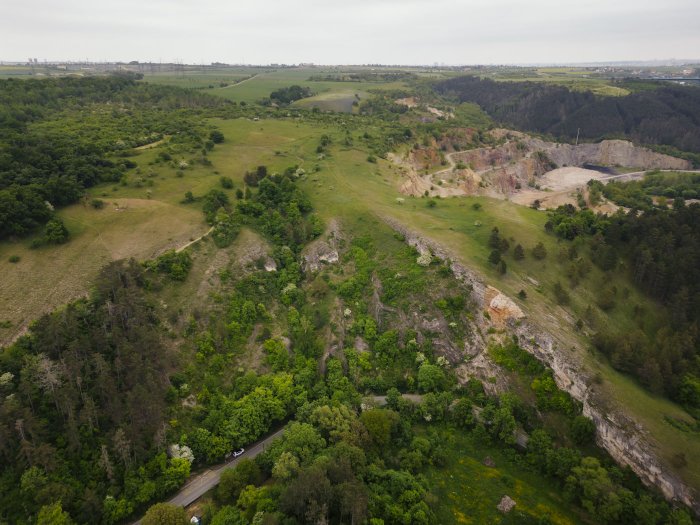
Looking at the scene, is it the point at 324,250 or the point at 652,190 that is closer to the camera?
the point at 324,250

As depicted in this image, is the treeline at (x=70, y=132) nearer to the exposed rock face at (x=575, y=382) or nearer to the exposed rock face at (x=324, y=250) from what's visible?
the exposed rock face at (x=324, y=250)

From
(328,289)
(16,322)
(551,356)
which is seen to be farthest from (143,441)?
(551,356)

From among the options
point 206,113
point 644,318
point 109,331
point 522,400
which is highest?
point 206,113

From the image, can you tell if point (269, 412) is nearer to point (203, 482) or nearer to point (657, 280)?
point (203, 482)

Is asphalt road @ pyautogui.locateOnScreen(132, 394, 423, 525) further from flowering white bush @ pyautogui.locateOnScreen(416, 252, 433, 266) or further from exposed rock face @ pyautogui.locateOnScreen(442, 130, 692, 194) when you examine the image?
exposed rock face @ pyautogui.locateOnScreen(442, 130, 692, 194)

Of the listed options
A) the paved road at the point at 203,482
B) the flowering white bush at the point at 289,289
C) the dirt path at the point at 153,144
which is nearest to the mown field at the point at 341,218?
the dirt path at the point at 153,144

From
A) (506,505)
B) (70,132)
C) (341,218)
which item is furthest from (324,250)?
(70,132)

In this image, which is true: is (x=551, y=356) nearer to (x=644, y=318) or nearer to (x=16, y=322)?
(x=644, y=318)
